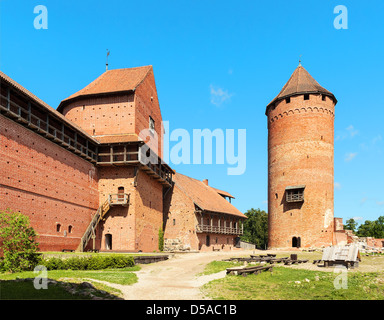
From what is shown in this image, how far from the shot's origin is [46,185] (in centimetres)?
2303

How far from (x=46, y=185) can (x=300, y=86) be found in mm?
32794

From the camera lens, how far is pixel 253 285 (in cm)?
1405

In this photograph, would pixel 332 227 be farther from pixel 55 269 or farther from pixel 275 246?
pixel 55 269

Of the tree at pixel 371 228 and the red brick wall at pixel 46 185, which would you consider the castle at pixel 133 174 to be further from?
the tree at pixel 371 228

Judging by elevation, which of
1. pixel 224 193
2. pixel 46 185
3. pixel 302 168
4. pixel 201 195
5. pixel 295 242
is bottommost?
pixel 295 242

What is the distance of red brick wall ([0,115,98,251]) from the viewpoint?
19.9 metres

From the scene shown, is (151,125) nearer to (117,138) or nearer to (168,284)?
(117,138)

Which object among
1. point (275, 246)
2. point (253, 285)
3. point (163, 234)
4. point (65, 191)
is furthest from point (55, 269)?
point (275, 246)

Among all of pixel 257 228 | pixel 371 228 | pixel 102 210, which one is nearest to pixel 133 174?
pixel 102 210

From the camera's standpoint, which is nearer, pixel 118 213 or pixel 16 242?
pixel 16 242

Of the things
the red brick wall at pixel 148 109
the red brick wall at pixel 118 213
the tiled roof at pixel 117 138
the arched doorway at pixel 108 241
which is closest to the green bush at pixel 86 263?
the red brick wall at pixel 118 213

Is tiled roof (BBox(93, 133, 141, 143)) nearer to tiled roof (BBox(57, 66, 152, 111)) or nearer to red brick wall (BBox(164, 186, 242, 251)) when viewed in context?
tiled roof (BBox(57, 66, 152, 111))

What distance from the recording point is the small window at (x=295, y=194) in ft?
139

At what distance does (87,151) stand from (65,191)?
4.08 meters
